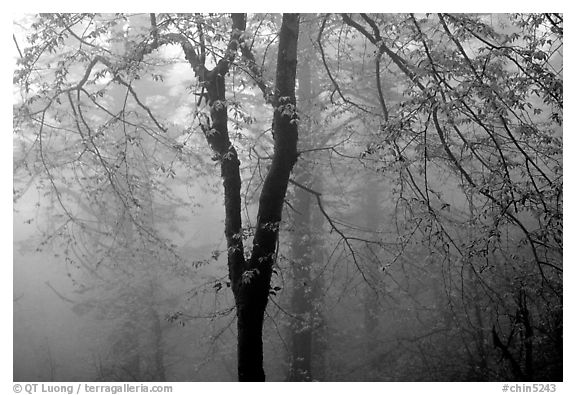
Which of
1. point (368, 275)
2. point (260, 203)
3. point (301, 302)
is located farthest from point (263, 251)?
point (368, 275)

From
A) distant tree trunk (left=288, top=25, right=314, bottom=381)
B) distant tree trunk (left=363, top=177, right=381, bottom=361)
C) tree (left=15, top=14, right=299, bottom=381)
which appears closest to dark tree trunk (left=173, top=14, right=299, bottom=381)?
tree (left=15, top=14, right=299, bottom=381)

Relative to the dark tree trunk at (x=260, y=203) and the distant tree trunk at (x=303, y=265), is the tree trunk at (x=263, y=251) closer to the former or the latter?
the dark tree trunk at (x=260, y=203)

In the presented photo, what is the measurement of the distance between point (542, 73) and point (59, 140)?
12.1 metres

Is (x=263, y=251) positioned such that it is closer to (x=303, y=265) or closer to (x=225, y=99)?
(x=225, y=99)

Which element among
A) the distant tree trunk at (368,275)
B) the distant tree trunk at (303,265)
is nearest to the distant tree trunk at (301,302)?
the distant tree trunk at (303,265)

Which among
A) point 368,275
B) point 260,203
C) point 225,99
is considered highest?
point 225,99

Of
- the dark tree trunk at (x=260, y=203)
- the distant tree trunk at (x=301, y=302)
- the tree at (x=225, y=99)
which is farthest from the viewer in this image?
the distant tree trunk at (x=301, y=302)

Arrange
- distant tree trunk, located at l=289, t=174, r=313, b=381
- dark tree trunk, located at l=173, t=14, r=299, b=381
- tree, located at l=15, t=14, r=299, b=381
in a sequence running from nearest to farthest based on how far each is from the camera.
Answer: tree, located at l=15, t=14, r=299, b=381, dark tree trunk, located at l=173, t=14, r=299, b=381, distant tree trunk, located at l=289, t=174, r=313, b=381

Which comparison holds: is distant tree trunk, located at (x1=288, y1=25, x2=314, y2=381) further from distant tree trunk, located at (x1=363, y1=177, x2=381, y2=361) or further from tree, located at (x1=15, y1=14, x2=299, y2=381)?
tree, located at (x1=15, y1=14, x2=299, y2=381)

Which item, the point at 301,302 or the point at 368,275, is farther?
the point at 368,275

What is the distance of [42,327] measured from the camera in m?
14.3
